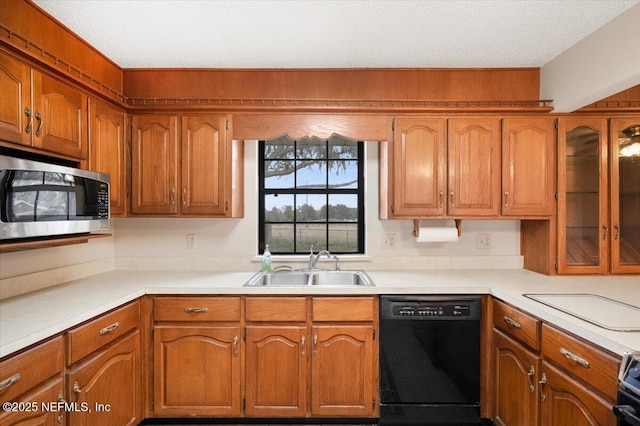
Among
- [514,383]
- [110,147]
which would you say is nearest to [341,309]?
[514,383]

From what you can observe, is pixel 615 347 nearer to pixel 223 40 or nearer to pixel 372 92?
pixel 372 92

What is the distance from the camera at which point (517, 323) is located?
170 cm

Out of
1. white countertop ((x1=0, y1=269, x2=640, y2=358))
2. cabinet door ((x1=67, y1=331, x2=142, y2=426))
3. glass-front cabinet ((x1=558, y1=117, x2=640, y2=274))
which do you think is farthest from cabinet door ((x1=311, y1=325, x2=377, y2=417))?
glass-front cabinet ((x1=558, y1=117, x2=640, y2=274))

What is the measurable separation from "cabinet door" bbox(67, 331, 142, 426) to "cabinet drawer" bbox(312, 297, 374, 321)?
1058mm

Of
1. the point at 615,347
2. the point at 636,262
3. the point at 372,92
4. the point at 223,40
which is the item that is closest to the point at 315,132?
the point at 372,92

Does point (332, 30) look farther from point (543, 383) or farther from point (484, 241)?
point (543, 383)

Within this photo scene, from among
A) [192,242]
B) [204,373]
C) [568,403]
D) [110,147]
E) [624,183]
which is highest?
[110,147]

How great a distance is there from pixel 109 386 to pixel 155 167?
1338 millimetres

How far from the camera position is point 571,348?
1.35 meters

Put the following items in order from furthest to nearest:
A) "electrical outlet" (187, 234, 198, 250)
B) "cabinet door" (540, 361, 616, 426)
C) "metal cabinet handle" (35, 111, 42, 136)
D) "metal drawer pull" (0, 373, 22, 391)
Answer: "electrical outlet" (187, 234, 198, 250)
"metal cabinet handle" (35, 111, 42, 136)
"cabinet door" (540, 361, 616, 426)
"metal drawer pull" (0, 373, 22, 391)

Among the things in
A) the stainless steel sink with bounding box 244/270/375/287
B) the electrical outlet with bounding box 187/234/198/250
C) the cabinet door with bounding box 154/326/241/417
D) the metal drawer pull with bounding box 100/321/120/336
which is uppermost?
the electrical outlet with bounding box 187/234/198/250

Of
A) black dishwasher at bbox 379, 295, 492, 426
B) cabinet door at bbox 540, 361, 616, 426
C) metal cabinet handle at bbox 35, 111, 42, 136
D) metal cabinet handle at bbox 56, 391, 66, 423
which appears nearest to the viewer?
cabinet door at bbox 540, 361, 616, 426

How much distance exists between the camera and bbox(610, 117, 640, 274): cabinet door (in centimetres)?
215

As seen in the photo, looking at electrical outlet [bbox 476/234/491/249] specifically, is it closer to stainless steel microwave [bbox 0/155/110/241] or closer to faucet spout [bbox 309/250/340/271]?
faucet spout [bbox 309/250/340/271]
